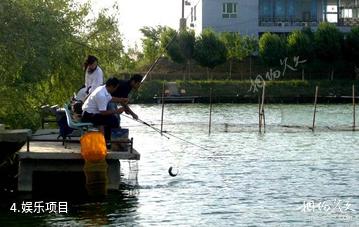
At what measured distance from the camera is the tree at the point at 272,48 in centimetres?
7694

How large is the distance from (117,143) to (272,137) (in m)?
21.6

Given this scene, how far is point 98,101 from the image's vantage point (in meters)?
17.3

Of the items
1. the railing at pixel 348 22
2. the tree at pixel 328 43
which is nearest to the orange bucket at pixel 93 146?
the tree at pixel 328 43

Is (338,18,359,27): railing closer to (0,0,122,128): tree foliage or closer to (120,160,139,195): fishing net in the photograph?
(0,0,122,128): tree foliage

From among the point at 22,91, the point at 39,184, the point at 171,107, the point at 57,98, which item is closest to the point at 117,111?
the point at 39,184

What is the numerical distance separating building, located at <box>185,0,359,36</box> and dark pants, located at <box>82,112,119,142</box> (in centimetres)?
6688

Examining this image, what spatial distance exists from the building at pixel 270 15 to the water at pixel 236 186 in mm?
44486

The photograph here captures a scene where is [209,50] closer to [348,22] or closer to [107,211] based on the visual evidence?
[348,22]

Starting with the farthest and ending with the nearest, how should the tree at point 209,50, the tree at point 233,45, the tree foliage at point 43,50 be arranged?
the tree at point 233,45 < the tree at point 209,50 < the tree foliage at point 43,50

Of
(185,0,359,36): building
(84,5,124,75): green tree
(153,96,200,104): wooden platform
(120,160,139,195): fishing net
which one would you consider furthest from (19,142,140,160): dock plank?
(185,0,359,36): building

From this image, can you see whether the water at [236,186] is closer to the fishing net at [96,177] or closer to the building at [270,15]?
the fishing net at [96,177]

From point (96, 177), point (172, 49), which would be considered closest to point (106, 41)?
point (96, 177)

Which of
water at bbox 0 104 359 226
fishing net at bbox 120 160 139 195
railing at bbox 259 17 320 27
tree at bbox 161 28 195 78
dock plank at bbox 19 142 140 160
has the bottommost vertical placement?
Result: water at bbox 0 104 359 226

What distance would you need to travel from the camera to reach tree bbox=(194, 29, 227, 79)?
77.4 metres
